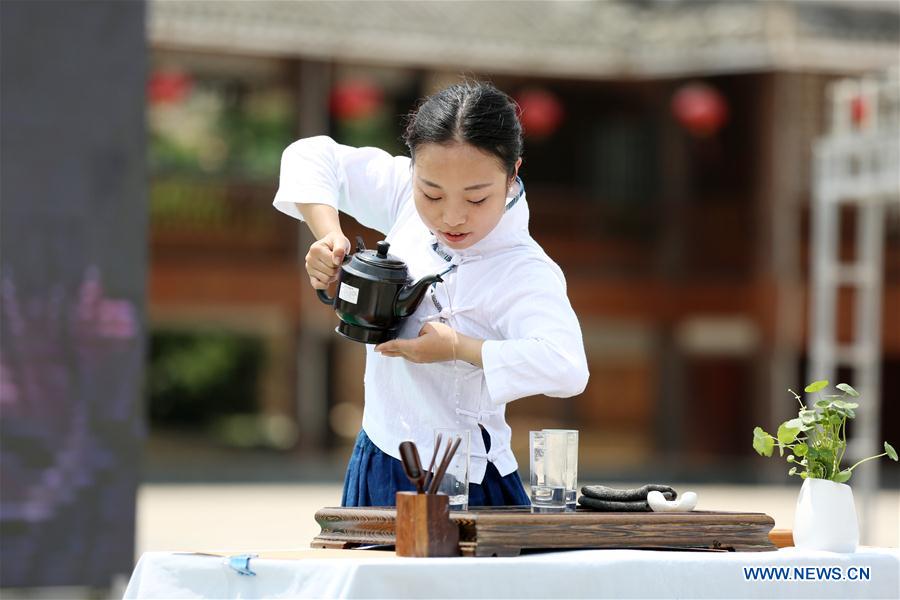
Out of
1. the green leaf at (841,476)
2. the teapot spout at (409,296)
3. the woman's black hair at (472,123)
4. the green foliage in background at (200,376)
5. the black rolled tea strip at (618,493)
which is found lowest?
the green foliage in background at (200,376)

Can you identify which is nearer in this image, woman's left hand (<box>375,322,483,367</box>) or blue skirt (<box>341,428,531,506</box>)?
woman's left hand (<box>375,322,483,367</box>)

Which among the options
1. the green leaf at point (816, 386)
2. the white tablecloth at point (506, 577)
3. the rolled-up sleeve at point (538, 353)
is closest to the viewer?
the white tablecloth at point (506, 577)

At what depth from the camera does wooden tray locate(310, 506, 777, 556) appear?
2203 millimetres

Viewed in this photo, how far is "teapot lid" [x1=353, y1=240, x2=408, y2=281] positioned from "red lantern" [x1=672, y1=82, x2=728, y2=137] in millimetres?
13063

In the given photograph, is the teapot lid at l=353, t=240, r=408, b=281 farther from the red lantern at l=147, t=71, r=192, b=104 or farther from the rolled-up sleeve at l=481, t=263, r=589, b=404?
the red lantern at l=147, t=71, r=192, b=104

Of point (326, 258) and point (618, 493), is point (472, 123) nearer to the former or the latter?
point (326, 258)

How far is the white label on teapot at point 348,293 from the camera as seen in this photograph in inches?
94.7

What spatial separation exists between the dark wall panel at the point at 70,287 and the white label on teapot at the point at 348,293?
3.12 metres

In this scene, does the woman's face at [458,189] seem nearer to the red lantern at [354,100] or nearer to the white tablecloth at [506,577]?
the white tablecloth at [506,577]

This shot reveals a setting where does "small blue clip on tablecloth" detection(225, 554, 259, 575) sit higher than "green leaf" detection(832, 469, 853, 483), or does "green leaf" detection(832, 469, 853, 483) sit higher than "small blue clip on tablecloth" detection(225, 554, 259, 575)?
"green leaf" detection(832, 469, 853, 483)

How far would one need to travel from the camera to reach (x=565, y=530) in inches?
88.9

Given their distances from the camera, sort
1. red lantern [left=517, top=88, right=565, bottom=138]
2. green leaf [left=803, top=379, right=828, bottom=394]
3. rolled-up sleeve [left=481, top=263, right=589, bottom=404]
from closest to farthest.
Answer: rolled-up sleeve [left=481, top=263, right=589, bottom=404] → green leaf [left=803, top=379, right=828, bottom=394] → red lantern [left=517, top=88, right=565, bottom=138]

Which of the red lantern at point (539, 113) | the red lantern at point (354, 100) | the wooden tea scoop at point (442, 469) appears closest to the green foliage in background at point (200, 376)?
the red lantern at point (354, 100)

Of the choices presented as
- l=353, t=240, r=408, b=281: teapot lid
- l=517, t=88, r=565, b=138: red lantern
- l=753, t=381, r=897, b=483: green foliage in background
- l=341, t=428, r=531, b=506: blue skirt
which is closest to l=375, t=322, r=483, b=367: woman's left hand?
l=353, t=240, r=408, b=281: teapot lid
